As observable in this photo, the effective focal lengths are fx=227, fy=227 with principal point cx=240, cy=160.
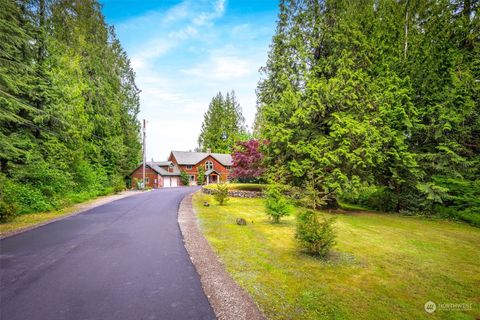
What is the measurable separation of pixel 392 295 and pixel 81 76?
101 ft

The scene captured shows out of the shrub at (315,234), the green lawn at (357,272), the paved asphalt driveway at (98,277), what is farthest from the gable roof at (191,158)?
the shrub at (315,234)

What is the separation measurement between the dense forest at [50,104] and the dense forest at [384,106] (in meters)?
15.6

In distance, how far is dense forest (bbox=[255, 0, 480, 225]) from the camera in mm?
15047

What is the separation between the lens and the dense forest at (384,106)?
15047 mm

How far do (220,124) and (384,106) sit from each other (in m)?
54.1

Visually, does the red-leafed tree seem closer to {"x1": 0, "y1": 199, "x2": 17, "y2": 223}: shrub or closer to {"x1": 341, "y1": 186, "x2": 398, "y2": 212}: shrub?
{"x1": 341, "y1": 186, "x2": 398, "y2": 212}: shrub

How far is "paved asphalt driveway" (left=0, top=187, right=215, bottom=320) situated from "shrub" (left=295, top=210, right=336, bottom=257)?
3.68 metres

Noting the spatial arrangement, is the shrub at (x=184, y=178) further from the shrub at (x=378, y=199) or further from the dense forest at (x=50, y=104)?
the shrub at (x=378, y=199)

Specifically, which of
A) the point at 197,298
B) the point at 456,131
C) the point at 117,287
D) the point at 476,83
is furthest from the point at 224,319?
the point at 476,83

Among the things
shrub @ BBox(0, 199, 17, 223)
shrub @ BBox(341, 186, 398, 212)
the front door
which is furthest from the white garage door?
shrub @ BBox(341, 186, 398, 212)

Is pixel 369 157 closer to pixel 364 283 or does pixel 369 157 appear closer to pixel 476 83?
pixel 476 83

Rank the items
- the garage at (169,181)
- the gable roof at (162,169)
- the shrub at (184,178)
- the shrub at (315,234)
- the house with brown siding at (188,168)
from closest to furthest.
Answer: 1. the shrub at (315,234)
2. the gable roof at (162,169)
3. the house with brown siding at (188,168)
4. the garage at (169,181)
5. the shrub at (184,178)

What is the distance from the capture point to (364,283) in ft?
18.8

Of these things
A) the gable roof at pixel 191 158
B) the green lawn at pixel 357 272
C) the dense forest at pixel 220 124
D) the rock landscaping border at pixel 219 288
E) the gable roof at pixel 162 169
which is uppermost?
the dense forest at pixel 220 124
